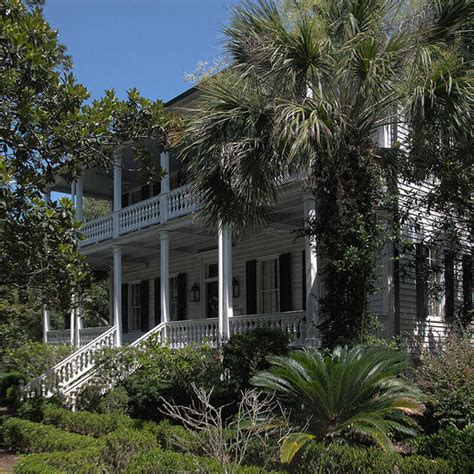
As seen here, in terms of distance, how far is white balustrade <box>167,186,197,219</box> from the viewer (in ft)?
54.5

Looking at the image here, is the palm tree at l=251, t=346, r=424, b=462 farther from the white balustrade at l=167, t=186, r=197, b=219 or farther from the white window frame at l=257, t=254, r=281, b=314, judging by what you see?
the white window frame at l=257, t=254, r=281, b=314

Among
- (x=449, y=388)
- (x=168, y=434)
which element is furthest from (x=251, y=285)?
(x=449, y=388)

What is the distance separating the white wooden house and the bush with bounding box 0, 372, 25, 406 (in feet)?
7.14

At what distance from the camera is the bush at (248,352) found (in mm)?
11164

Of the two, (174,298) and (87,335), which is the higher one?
(174,298)

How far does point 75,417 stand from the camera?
1286 centimetres

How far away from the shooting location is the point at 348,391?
7.90m

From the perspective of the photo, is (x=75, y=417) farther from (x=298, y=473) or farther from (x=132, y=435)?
(x=298, y=473)

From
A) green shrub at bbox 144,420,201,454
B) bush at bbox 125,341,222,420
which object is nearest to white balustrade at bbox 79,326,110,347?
bush at bbox 125,341,222,420

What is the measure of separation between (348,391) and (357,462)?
45.2 inches

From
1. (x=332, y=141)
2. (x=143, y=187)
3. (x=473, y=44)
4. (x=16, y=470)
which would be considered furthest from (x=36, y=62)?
(x=143, y=187)

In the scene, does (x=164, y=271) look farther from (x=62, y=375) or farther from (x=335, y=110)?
(x=335, y=110)

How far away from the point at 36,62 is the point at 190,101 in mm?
7483

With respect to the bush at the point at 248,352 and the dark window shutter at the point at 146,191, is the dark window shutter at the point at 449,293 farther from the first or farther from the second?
the dark window shutter at the point at 146,191
